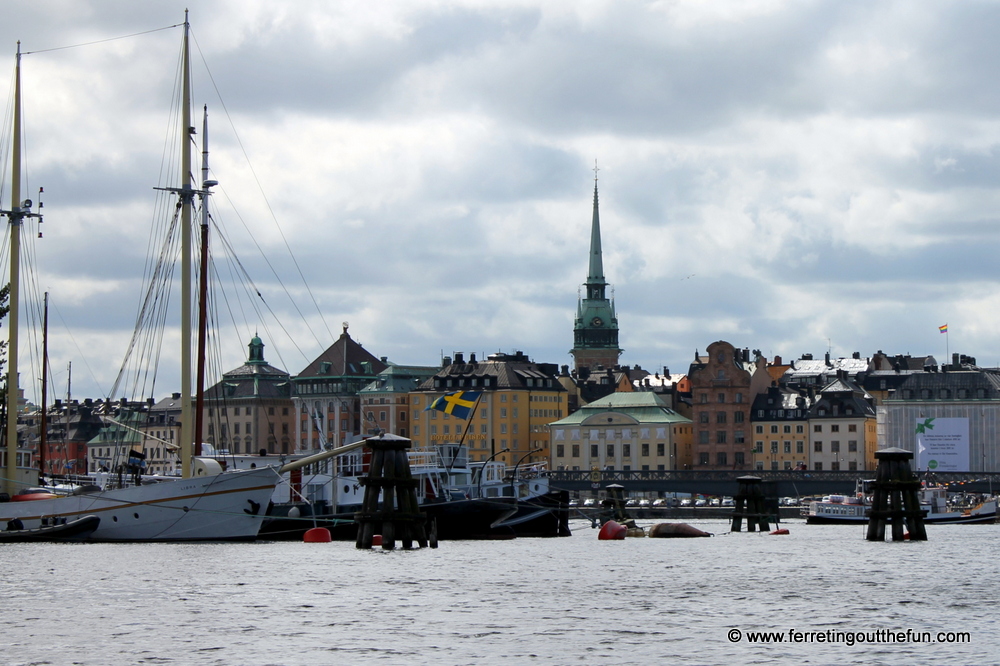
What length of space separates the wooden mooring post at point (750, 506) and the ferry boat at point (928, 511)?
807 inches

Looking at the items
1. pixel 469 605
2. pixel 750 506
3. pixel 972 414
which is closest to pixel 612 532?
pixel 750 506

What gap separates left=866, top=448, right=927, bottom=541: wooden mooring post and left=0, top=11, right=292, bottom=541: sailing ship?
3079cm

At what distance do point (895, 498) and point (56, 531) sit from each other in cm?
4333

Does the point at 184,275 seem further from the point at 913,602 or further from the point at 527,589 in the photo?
the point at 913,602

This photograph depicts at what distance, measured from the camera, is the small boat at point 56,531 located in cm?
8531

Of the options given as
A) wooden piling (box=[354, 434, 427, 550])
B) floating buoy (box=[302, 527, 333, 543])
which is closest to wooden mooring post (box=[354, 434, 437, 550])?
wooden piling (box=[354, 434, 427, 550])

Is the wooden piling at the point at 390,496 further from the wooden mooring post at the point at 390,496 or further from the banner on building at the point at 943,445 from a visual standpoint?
the banner on building at the point at 943,445

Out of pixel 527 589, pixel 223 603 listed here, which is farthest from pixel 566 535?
pixel 223 603

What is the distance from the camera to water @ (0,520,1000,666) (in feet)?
133

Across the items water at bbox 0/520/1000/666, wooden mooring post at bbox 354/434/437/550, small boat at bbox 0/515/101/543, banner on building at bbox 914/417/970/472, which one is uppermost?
banner on building at bbox 914/417/970/472

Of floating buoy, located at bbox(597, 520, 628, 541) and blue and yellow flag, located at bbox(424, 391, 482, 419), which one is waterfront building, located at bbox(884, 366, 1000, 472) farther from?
blue and yellow flag, located at bbox(424, 391, 482, 419)

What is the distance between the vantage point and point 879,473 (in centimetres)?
8925

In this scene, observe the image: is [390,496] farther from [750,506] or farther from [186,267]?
[750,506]

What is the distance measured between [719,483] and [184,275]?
322 feet
